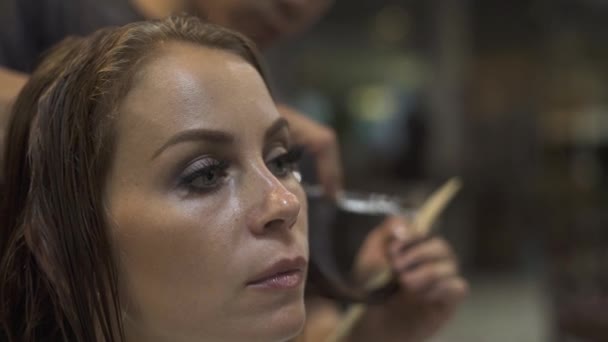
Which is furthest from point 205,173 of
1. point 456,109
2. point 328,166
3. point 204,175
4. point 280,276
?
point 456,109

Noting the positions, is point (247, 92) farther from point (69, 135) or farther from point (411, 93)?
point (411, 93)

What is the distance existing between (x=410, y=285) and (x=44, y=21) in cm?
63

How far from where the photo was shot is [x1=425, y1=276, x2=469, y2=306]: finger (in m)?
0.96

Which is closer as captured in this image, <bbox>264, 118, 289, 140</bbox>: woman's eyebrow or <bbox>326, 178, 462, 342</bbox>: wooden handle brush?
<bbox>264, 118, 289, 140</bbox>: woman's eyebrow

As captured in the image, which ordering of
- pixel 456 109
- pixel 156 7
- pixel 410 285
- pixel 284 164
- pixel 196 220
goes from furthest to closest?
1. pixel 456 109
2. pixel 156 7
3. pixel 410 285
4. pixel 284 164
5. pixel 196 220

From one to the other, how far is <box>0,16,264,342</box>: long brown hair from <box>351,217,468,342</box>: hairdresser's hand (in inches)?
16.4

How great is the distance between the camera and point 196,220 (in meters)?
0.60

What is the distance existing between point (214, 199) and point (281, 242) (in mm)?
70

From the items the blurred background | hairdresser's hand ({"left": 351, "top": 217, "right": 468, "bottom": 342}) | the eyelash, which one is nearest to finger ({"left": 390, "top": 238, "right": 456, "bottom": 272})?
hairdresser's hand ({"left": 351, "top": 217, "right": 468, "bottom": 342})

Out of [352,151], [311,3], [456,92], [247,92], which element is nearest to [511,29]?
[456,92]

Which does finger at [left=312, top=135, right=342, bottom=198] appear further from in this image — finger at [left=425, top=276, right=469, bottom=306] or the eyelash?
the eyelash

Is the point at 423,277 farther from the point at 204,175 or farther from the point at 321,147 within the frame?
the point at 204,175

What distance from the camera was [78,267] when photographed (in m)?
0.60

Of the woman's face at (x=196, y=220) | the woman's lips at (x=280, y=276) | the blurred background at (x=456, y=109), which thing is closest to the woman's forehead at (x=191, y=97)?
the woman's face at (x=196, y=220)
